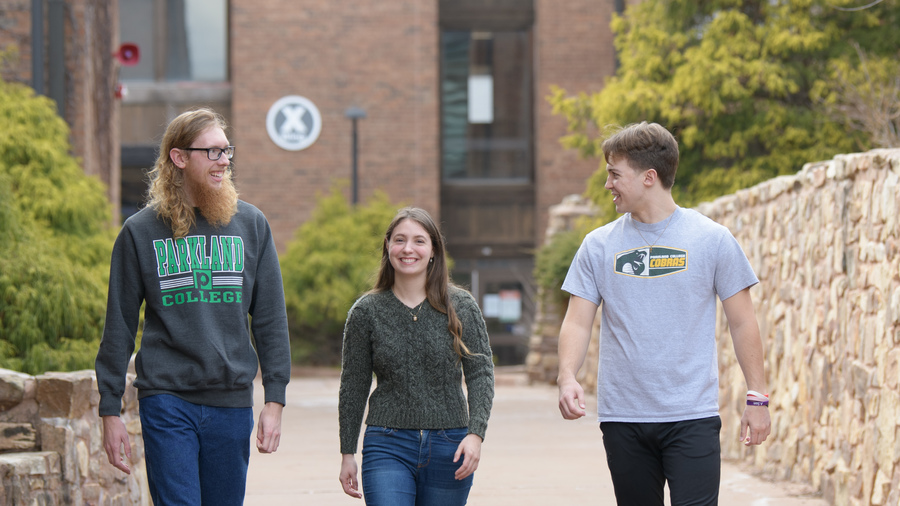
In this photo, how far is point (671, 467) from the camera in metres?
3.79

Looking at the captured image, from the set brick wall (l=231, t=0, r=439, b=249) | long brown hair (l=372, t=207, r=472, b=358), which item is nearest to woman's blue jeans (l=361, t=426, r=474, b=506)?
long brown hair (l=372, t=207, r=472, b=358)

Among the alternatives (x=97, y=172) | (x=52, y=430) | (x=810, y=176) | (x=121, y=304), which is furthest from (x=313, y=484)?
(x=97, y=172)

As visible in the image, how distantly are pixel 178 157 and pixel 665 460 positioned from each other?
6.36 ft

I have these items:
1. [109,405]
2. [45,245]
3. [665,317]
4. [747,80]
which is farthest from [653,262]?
[747,80]

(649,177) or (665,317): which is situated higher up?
(649,177)

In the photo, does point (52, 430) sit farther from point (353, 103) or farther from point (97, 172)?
point (353, 103)

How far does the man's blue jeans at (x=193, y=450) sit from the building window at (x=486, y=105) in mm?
21872

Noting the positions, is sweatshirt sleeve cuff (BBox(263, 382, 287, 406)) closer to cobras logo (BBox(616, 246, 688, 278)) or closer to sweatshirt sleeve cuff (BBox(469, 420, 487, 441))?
sweatshirt sleeve cuff (BBox(469, 420, 487, 441))

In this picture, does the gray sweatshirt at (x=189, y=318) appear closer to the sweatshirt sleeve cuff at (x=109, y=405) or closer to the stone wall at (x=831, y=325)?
the sweatshirt sleeve cuff at (x=109, y=405)

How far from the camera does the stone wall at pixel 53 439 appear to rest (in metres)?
5.17

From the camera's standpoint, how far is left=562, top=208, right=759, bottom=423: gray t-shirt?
3.79 meters

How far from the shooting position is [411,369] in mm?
3926

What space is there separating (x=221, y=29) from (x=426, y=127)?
5.25 metres

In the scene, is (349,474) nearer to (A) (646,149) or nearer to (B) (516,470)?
(A) (646,149)
